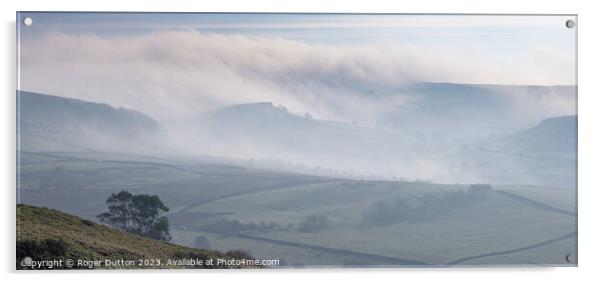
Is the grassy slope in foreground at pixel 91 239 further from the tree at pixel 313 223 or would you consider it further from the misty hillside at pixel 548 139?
the misty hillside at pixel 548 139

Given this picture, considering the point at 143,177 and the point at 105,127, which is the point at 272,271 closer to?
the point at 143,177

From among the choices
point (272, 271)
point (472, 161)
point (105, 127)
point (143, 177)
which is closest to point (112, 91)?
point (105, 127)

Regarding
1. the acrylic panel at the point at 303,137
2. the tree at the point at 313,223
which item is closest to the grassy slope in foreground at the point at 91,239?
the acrylic panel at the point at 303,137

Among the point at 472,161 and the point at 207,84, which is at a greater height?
the point at 207,84

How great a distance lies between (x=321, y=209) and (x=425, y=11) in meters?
1.25

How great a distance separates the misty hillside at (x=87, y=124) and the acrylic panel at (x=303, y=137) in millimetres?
11

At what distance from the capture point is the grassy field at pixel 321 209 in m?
4.48

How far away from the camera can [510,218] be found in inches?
180

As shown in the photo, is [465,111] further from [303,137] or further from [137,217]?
[137,217]

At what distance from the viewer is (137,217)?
4461mm

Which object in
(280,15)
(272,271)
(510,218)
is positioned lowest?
(272,271)

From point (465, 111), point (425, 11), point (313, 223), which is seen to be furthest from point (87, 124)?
point (465, 111)

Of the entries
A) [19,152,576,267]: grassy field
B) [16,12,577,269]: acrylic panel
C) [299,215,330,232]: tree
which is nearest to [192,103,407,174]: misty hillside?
[16,12,577,269]: acrylic panel
